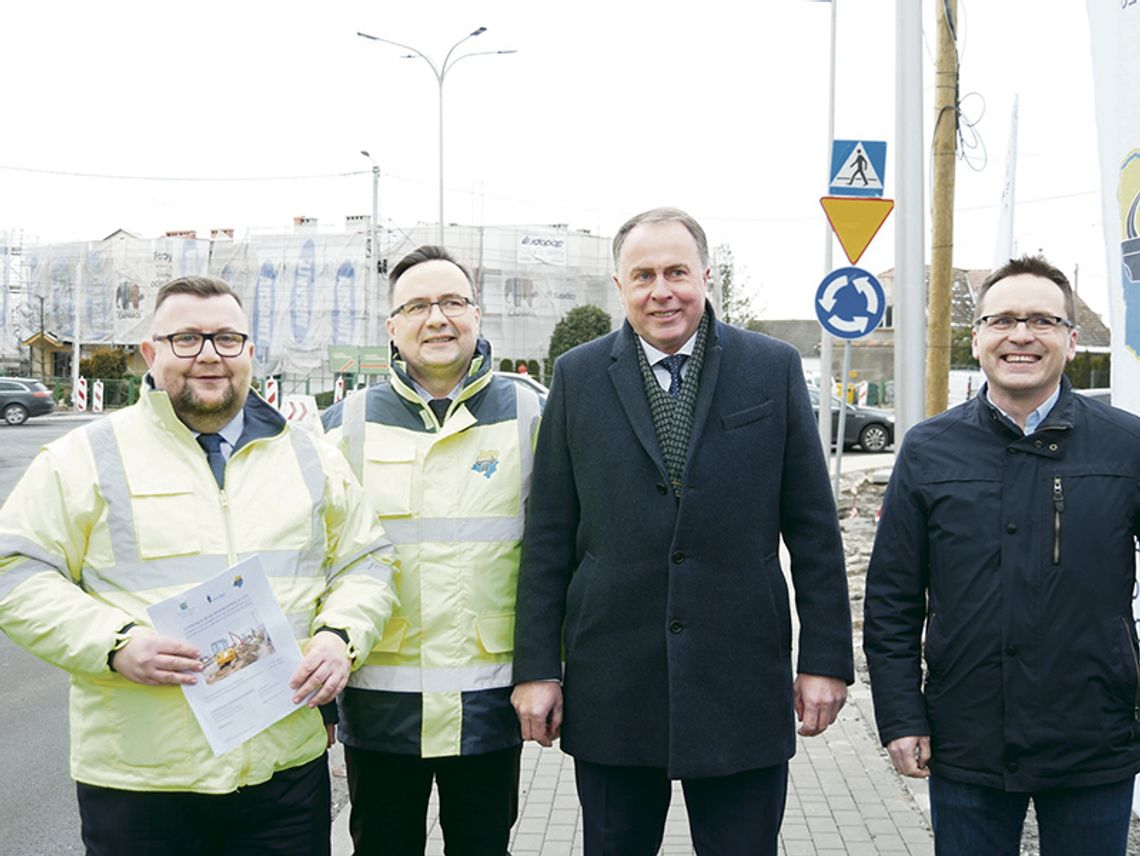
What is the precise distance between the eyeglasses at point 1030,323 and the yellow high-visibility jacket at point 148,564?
1.73 meters

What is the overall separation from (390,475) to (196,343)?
2.17 feet

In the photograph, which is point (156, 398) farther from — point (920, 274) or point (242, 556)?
point (920, 274)

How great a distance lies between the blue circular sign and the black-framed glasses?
25.3 ft

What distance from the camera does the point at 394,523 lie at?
3.21 metres

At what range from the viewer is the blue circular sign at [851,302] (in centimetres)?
987

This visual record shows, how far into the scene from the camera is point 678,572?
2902 millimetres

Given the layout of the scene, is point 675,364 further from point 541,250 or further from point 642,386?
point 541,250

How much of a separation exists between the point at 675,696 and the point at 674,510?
0.48 metres

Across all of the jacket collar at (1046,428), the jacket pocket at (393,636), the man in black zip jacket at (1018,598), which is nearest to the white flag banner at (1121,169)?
the man in black zip jacket at (1018,598)

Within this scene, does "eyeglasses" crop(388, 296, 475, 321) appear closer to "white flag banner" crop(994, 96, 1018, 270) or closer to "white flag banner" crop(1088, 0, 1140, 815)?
"white flag banner" crop(1088, 0, 1140, 815)

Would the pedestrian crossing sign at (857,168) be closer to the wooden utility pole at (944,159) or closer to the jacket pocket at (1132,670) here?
the wooden utility pole at (944,159)

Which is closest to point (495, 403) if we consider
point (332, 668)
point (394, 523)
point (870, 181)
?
point (394, 523)

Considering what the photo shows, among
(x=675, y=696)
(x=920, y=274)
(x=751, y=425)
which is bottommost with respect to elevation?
(x=675, y=696)

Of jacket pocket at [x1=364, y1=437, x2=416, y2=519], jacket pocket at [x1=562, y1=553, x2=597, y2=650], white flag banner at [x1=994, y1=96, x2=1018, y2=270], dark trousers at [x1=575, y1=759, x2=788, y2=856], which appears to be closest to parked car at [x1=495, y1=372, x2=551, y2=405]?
jacket pocket at [x1=364, y1=437, x2=416, y2=519]
